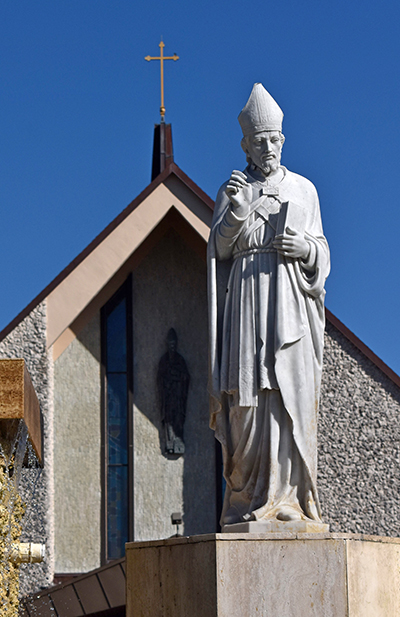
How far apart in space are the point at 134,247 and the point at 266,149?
9935mm

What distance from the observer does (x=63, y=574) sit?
16.6 metres

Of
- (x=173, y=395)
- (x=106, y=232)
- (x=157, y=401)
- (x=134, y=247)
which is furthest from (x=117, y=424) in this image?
(x=106, y=232)

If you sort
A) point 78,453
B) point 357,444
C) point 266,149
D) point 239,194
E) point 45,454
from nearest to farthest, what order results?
point 239,194
point 266,149
point 357,444
point 45,454
point 78,453

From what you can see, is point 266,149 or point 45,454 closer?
point 266,149

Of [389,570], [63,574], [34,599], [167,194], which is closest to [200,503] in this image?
[63,574]

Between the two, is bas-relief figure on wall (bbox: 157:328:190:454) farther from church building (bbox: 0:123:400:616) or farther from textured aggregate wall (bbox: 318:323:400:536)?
textured aggregate wall (bbox: 318:323:400:536)

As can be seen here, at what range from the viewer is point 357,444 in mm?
15531

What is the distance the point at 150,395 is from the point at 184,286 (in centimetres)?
190

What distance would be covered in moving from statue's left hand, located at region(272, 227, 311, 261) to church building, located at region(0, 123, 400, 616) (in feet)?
31.0

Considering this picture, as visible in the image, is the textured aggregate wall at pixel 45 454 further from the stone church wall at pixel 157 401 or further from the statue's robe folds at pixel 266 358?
the statue's robe folds at pixel 266 358

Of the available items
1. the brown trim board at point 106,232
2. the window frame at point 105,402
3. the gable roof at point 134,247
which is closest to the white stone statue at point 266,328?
the gable roof at point 134,247

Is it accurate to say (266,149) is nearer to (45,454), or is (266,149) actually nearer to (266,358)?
(266,358)

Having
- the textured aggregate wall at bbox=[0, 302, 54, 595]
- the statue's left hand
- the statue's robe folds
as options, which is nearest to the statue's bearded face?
the statue's robe folds

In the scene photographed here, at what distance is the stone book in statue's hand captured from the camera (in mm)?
6328
